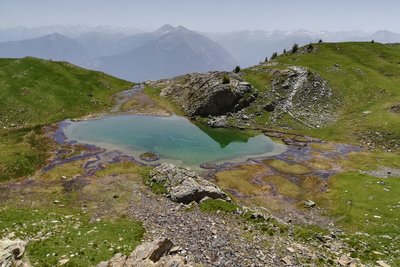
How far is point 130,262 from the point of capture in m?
24.9

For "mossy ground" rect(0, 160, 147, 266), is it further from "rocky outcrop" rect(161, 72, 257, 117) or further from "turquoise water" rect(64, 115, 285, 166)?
"rocky outcrop" rect(161, 72, 257, 117)

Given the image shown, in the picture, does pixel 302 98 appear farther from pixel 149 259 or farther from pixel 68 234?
pixel 149 259

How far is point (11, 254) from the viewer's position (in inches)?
883

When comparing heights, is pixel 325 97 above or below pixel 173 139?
above

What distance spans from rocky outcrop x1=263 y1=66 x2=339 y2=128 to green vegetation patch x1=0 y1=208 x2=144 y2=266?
7084cm

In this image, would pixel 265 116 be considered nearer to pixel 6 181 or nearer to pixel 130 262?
pixel 6 181

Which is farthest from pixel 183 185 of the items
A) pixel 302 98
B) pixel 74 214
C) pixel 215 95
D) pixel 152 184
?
pixel 302 98

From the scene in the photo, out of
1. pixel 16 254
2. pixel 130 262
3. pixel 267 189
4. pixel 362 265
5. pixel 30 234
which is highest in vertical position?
pixel 16 254

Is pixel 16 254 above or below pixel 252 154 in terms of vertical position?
above

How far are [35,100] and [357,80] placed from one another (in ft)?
356

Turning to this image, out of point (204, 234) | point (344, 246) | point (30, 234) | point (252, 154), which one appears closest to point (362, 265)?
point (344, 246)

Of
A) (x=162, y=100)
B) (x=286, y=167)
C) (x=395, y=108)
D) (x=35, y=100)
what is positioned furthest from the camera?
(x=162, y=100)

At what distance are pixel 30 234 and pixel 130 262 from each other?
17.6 meters

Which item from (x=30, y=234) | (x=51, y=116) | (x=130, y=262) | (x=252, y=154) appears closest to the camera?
(x=130, y=262)
